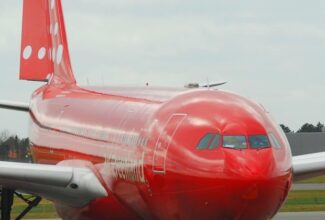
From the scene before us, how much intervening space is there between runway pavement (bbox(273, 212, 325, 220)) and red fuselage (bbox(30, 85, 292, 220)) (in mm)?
13990

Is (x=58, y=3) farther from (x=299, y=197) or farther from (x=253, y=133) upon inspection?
(x=253, y=133)

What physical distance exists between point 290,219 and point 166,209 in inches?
707

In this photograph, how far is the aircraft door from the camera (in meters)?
15.6

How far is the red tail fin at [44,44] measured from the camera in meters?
32.5

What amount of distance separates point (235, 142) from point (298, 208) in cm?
2476

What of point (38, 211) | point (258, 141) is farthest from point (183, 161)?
point (38, 211)

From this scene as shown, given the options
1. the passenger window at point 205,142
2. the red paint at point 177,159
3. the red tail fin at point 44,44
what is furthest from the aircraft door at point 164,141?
the red tail fin at point 44,44

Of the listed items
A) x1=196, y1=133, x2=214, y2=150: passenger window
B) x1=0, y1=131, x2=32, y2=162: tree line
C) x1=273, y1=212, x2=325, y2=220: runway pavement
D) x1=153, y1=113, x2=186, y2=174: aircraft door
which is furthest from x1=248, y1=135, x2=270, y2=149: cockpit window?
x1=0, y1=131, x2=32, y2=162: tree line

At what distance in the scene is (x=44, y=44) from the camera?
112ft

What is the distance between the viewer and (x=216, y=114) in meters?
15.6

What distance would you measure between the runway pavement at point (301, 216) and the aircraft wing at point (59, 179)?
15247mm

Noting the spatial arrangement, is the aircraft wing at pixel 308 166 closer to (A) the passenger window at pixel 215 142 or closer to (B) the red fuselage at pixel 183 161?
(B) the red fuselage at pixel 183 161

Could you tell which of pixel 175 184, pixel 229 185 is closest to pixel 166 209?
Answer: pixel 175 184

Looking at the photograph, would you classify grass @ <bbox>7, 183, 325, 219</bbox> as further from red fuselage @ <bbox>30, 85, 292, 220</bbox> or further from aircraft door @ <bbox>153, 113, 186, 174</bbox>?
aircraft door @ <bbox>153, 113, 186, 174</bbox>
